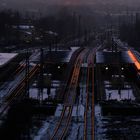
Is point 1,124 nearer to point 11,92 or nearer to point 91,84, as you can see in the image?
point 11,92

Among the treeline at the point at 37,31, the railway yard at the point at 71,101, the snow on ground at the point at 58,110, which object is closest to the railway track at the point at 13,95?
the railway yard at the point at 71,101

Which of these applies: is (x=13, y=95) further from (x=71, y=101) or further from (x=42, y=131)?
(x=42, y=131)

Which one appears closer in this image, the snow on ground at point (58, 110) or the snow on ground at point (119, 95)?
the snow on ground at point (58, 110)

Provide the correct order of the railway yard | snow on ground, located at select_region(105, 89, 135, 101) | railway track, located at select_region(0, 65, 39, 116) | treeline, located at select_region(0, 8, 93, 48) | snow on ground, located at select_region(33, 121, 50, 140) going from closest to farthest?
1. snow on ground, located at select_region(33, 121, 50, 140)
2. the railway yard
3. railway track, located at select_region(0, 65, 39, 116)
4. snow on ground, located at select_region(105, 89, 135, 101)
5. treeline, located at select_region(0, 8, 93, 48)

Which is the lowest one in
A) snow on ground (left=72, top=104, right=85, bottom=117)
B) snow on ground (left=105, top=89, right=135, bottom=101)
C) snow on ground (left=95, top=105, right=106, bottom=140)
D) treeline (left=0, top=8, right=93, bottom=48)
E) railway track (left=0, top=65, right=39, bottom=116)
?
snow on ground (left=95, top=105, right=106, bottom=140)

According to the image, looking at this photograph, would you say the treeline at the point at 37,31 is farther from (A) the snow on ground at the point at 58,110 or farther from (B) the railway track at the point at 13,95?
(A) the snow on ground at the point at 58,110

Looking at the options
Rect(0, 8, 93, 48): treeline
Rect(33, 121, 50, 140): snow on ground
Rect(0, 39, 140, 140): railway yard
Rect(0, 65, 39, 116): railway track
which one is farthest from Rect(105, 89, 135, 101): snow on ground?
Rect(0, 8, 93, 48): treeline

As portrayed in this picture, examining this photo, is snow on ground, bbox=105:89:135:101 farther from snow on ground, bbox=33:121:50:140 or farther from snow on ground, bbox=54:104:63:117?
snow on ground, bbox=33:121:50:140

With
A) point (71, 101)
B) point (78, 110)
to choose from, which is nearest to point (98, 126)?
point (78, 110)

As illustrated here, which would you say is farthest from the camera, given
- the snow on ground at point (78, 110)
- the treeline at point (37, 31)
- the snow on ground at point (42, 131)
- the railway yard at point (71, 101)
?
the treeline at point (37, 31)

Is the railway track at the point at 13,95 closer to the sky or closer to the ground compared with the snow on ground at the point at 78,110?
closer to the sky

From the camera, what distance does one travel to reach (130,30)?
4128 centimetres

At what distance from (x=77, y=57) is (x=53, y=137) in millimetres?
14866

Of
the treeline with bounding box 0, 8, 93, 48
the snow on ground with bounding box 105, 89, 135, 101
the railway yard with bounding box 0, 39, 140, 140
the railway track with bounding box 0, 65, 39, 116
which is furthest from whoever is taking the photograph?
the treeline with bounding box 0, 8, 93, 48
